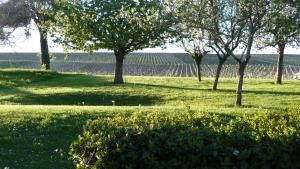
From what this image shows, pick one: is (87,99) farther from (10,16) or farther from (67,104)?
(10,16)

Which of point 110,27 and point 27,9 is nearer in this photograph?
point 110,27

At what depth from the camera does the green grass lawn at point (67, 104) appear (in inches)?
446

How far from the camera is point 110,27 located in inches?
1248

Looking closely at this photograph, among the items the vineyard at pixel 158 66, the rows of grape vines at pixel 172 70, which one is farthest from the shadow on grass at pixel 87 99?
the rows of grape vines at pixel 172 70

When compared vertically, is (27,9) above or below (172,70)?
above

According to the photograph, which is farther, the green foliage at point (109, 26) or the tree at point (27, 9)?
the tree at point (27, 9)

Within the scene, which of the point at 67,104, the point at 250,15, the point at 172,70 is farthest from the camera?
the point at 172,70

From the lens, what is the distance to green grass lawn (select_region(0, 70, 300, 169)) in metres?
11.3

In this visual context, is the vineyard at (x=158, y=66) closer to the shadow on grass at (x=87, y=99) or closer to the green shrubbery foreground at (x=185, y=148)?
the shadow on grass at (x=87, y=99)

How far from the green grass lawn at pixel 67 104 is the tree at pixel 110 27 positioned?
104 inches

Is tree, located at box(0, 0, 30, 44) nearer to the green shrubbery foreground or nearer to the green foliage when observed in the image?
the green foliage

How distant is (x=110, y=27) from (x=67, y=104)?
8018mm

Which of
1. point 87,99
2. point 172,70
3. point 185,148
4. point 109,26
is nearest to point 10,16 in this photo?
point 109,26

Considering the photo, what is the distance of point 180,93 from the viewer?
1089 inches
